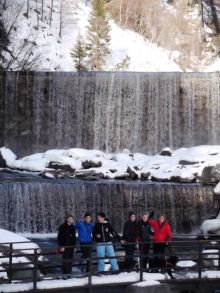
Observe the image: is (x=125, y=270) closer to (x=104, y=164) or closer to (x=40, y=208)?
(x=40, y=208)

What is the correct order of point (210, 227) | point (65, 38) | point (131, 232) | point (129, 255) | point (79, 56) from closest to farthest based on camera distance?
1. point (129, 255)
2. point (131, 232)
3. point (210, 227)
4. point (79, 56)
5. point (65, 38)

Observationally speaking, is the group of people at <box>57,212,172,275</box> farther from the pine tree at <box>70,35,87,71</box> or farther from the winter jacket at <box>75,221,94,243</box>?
the pine tree at <box>70,35,87,71</box>

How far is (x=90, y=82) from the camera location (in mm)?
35750

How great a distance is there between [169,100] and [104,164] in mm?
6291

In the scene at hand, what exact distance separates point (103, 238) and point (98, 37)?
43.9 metres

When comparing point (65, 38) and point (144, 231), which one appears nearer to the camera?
point (144, 231)

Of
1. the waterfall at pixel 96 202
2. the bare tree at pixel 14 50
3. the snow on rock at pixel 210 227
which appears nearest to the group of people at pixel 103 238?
the snow on rock at pixel 210 227

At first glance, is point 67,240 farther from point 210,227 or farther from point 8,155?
point 8,155

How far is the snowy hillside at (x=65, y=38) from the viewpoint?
5366 centimetres

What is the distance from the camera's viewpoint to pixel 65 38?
5775cm

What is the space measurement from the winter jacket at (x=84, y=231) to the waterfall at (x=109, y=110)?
74.4 ft

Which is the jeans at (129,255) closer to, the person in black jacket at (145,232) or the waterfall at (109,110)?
the person in black jacket at (145,232)

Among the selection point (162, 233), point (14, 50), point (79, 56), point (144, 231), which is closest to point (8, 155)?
point (79, 56)

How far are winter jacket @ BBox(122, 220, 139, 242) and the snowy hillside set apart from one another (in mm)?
38927
